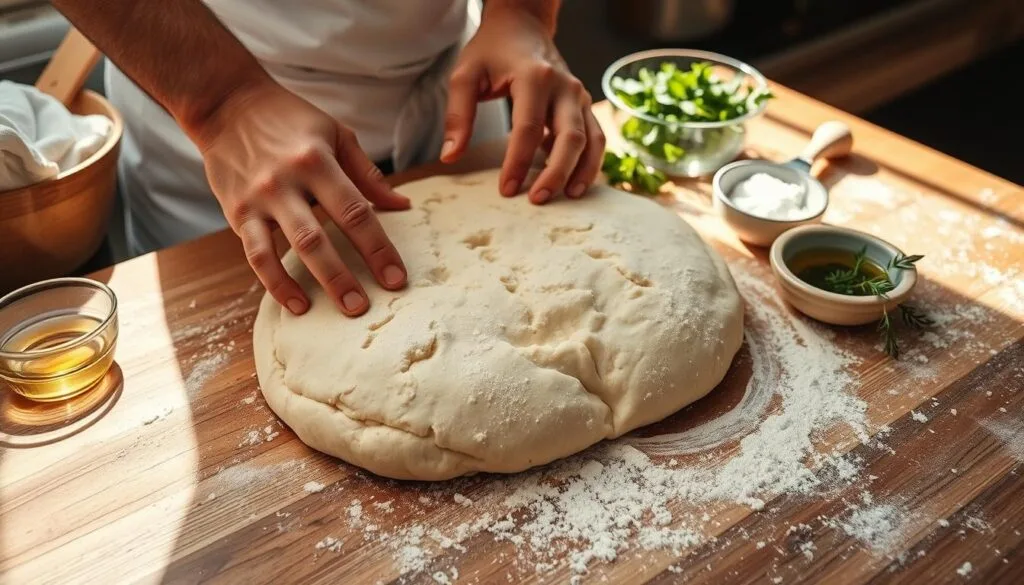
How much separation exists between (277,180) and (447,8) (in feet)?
2.25

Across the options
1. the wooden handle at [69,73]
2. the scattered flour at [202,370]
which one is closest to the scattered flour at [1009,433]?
the scattered flour at [202,370]

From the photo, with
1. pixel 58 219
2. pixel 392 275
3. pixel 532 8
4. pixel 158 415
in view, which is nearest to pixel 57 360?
pixel 158 415

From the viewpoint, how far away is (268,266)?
1400 mm

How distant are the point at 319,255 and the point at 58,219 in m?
0.67

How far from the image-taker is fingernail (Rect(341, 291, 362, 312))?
1394 mm

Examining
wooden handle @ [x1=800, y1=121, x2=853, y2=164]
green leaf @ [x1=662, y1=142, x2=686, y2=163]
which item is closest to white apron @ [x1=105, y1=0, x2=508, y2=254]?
green leaf @ [x1=662, y1=142, x2=686, y2=163]

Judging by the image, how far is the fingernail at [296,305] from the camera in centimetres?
144

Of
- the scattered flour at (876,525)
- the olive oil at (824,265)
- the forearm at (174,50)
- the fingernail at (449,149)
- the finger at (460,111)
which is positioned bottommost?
the scattered flour at (876,525)

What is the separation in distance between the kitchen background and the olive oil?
2015 mm

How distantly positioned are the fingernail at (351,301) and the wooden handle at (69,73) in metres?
1.00

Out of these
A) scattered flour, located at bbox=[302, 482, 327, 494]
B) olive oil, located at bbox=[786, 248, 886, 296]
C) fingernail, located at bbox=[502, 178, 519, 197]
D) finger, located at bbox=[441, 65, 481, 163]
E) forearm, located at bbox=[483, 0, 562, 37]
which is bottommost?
scattered flour, located at bbox=[302, 482, 327, 494]

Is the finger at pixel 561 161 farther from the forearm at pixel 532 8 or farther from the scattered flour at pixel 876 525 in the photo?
the scattered flour at pixel 876 525

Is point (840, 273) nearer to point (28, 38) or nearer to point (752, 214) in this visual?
point (752, 214)

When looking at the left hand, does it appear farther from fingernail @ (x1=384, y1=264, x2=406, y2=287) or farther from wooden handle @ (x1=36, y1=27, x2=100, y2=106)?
wooden handle @ (x1=36, y1=27, x2=100, y2=106)
